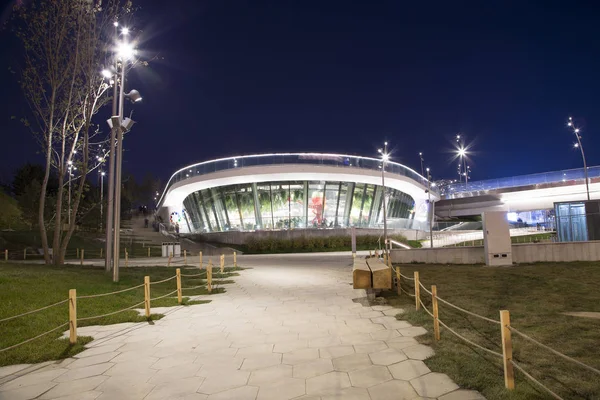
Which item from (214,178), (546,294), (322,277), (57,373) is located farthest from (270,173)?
(57,373)

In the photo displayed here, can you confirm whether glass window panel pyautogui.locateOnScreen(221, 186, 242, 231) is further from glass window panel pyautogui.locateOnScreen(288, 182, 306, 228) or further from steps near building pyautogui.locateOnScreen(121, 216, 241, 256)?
glass window panel pyautogui.locateOnScreen(288, 182, 306, 228)

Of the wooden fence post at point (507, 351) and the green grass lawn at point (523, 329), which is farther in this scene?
the green grass lawn at point (523, 329)

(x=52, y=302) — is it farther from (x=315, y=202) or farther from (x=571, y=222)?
(x=315, y=202)

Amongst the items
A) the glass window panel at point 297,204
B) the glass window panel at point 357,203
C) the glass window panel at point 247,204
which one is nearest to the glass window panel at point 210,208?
the glass window panel at point 247,204

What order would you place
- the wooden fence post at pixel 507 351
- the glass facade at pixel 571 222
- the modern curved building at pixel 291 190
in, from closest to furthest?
the wooden fence post at pixel 507 351
the glass facade at pixel 571 222
the modern curved building at pixel 291 190

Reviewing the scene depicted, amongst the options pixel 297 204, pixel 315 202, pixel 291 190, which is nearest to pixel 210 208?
pixel 291 190

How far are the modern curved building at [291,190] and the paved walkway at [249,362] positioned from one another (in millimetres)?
32590

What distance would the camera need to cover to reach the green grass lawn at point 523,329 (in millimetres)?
4379

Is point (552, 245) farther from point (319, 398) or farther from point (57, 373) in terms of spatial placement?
point (57, 373)

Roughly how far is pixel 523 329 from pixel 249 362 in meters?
4.80

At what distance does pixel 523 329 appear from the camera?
6.56m

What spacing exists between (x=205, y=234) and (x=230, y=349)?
1577 inches

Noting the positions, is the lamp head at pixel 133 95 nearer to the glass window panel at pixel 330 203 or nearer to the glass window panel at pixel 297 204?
the glass window panel at pixel 297 204

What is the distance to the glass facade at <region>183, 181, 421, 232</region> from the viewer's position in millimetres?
43312
